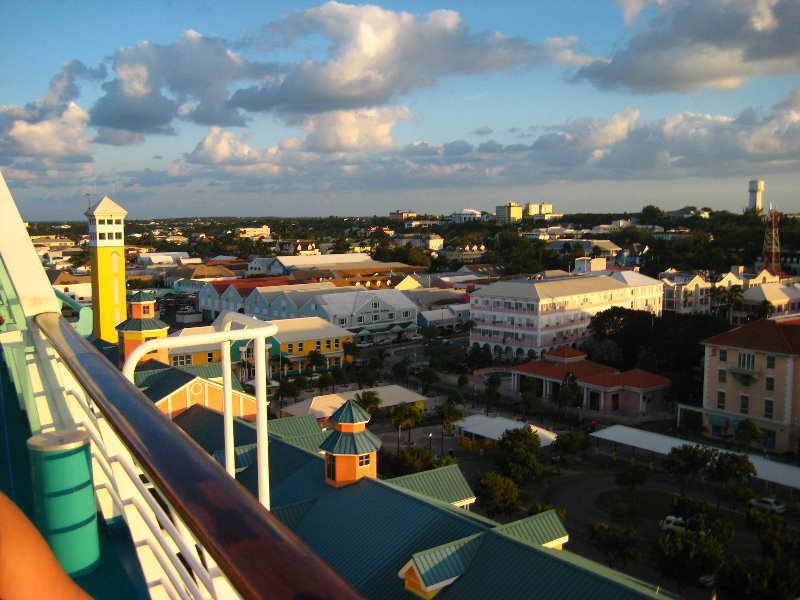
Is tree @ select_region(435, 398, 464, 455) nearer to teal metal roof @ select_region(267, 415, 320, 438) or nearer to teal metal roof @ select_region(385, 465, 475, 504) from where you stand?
teal metal roof @ select_region(267, 415, 320, 438)

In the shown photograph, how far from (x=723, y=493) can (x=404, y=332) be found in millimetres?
23183

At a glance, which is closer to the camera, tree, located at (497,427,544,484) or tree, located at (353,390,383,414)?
tree, located at (497,427,544,484)

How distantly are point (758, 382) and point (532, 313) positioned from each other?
37.2ft

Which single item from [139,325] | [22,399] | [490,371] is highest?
[22,399]

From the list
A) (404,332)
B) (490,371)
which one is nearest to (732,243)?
(404,332)

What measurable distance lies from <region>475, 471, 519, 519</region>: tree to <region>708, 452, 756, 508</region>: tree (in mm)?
4611

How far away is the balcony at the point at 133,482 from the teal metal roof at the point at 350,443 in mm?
7554

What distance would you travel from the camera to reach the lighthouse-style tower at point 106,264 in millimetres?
23188

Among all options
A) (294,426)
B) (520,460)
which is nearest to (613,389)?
(520,460)

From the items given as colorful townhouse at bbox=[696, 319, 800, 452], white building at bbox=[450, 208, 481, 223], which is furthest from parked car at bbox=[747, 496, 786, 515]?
white building at bbox=[450, 208, 481, 223]

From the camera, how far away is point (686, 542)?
34.8 feet

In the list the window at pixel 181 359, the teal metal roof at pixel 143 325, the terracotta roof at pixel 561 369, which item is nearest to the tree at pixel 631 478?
the terracotta roof at pixel 561 369

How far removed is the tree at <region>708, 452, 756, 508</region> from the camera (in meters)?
14.3

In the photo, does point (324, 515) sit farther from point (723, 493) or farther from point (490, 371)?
point (490, 371)
